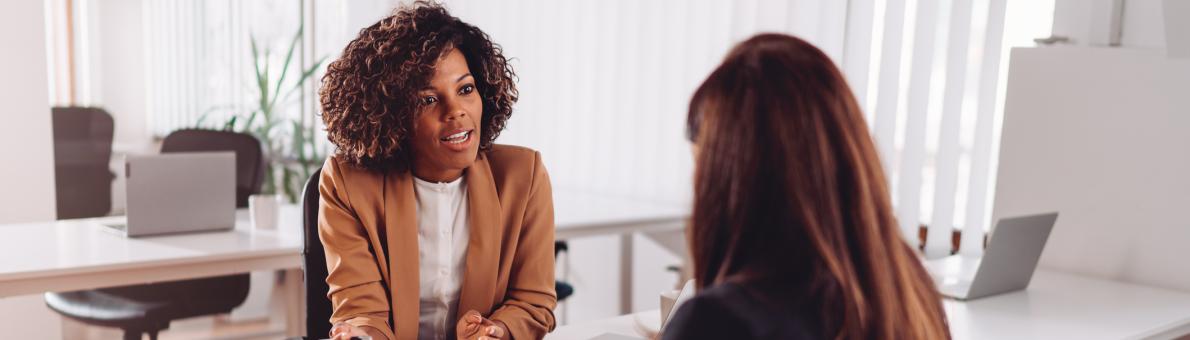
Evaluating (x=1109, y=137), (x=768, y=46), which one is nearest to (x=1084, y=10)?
(x=1109, y=137)

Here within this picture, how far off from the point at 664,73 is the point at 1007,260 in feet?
5.33

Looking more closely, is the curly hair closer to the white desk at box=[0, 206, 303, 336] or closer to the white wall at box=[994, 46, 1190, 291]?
the white desk at box=[0, 206, 303, 336]

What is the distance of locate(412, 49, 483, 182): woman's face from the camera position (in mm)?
1633

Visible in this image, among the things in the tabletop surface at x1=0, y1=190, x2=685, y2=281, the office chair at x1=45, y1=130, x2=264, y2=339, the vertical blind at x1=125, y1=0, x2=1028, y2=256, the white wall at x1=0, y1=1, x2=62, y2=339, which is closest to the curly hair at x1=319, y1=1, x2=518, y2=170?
the tabletop surface at x1=0, y1=190, x2=685, y2=281

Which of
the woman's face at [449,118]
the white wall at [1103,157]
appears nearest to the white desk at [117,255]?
the woman's face at [449,118]

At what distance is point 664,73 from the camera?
339cm

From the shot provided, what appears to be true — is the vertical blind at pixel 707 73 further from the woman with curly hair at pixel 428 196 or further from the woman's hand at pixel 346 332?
the woman's hand at pixel 346 332

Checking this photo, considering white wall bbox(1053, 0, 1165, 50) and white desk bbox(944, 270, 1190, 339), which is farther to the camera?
white wall bbox(1053, 0, 1165, 50)

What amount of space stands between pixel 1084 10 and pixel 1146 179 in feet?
1.39

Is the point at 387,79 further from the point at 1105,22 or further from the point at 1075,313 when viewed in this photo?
the point at 1105,22

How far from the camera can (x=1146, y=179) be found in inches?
87.4

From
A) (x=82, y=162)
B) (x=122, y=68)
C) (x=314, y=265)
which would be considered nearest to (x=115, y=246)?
(x=314, y=265)

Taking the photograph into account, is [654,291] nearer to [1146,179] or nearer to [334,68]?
[1146,179]

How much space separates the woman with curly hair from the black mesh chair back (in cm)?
162
